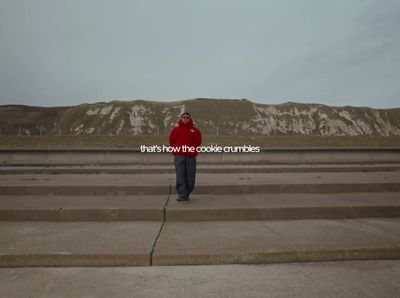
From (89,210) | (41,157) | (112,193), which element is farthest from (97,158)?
(89,210)

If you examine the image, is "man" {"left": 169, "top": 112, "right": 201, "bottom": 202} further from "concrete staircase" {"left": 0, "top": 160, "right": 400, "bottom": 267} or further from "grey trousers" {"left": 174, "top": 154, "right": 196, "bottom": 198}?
"concrete staircase" {"left": 0, "top": 160, "right": 400, "bottom": 267}

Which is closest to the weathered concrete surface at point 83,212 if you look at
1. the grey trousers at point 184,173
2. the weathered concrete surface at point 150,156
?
the grey trousers at point 184,173

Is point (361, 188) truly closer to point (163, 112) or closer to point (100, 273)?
point (100, 273)

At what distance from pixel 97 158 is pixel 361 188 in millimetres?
13878

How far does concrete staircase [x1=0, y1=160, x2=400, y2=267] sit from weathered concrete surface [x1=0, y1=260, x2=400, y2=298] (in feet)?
0.49

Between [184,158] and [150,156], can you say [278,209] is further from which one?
[150,156]

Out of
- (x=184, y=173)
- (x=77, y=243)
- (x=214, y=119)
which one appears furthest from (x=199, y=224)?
(x=214, y=119)

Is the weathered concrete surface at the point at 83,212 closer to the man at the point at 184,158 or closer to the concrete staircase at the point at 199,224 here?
the concrete staircase at the point at 199,224

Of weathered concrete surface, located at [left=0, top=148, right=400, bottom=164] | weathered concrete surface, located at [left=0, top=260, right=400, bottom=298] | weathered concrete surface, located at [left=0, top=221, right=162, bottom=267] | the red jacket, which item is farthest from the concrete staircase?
weathered concrete surface, located at [left=0, top=148, right=400, bottom=164]

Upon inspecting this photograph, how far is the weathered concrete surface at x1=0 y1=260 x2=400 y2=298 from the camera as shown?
2951 millimetres

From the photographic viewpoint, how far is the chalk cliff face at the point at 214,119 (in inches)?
3770

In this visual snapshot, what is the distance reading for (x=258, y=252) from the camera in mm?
3734

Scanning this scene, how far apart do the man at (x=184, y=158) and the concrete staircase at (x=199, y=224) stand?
32cm

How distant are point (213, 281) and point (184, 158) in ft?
10.5
